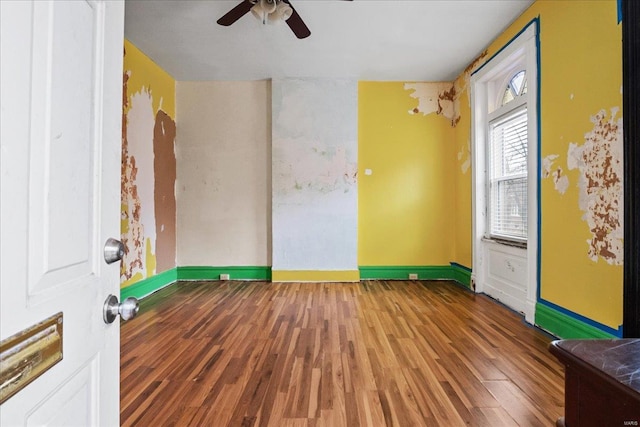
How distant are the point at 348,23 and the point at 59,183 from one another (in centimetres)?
333

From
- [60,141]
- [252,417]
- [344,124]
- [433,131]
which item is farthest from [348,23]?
[252,417]

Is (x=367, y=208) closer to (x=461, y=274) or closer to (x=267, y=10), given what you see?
(x=461, y=274)

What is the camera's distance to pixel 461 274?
4.35 m

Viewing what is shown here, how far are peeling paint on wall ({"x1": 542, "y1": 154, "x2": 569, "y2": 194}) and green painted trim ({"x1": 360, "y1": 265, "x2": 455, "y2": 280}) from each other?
2266mm

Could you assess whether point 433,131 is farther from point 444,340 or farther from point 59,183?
point 59,183

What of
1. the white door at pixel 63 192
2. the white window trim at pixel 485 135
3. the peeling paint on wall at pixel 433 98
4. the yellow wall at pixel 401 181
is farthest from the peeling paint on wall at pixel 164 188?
the white window trim at pixel 485 135

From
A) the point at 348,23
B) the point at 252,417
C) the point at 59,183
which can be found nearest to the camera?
the point at 59,183

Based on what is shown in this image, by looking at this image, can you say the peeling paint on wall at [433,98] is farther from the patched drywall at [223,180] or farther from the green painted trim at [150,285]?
the green painted trim at [150,285]

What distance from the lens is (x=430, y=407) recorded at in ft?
5.43

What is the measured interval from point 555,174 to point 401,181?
2224 millimetres

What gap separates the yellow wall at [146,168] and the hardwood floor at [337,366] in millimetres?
778

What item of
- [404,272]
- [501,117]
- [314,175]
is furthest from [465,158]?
[314,175]

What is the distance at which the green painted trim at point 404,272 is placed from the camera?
464 cm

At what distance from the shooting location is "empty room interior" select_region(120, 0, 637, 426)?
1.95m
